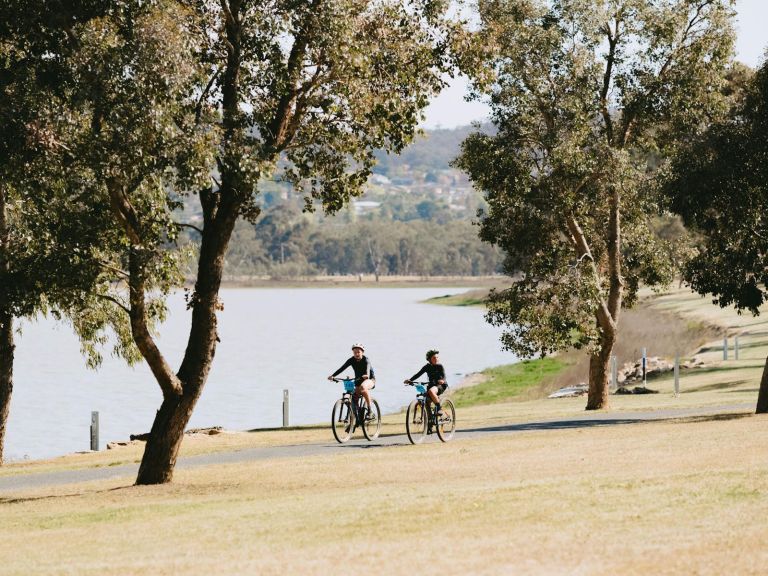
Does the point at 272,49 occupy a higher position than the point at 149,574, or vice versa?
the point at 272,49

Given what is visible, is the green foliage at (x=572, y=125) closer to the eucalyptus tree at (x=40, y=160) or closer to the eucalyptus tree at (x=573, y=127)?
the eucalyptus tree at (x=573, y=127)

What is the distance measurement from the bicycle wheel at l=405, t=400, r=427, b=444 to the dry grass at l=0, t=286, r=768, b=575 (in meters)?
0.87

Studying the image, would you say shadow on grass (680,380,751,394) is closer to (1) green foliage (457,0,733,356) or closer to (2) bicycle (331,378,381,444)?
(1) green foliage (457,0,733,356)

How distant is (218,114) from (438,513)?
26.1 ft

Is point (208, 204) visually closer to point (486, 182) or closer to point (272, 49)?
point (272, 49)

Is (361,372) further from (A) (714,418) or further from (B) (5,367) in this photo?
(B) (5,367)

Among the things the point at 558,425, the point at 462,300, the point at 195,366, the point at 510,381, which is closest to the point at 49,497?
the point at 195,366

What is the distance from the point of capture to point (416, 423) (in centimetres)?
2389

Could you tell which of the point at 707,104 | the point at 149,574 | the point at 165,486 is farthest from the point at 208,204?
the point at 707,104

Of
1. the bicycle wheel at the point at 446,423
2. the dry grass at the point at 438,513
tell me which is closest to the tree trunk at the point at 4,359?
the dry grass at the point at 438,513

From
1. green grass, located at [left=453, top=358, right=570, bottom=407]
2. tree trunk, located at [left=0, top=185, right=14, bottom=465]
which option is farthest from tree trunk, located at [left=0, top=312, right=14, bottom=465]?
green grass, located at [left=453, top=358, right=570, bottom=407]

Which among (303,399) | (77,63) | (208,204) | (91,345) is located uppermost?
(77,63)

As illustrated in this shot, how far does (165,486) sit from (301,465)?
297 cm

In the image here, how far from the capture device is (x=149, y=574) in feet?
36.0
